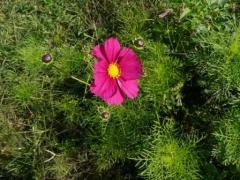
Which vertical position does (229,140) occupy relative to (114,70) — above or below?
below

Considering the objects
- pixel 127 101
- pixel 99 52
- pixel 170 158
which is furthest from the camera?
pixel 127 101

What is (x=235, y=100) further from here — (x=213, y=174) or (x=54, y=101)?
(x=54, y=101)

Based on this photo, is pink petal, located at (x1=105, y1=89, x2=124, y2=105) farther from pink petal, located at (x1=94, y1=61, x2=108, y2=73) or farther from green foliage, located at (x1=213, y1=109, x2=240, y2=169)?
green foliage, located at (x1=213, y1=109, x2=240, y2=169)

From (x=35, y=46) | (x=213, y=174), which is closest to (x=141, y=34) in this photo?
(x=35, y=46)

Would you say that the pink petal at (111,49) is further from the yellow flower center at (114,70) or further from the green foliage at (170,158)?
the green foliage at (170,158)

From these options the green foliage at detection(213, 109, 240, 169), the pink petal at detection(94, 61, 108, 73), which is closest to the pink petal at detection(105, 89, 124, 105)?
the pink petal at detection(94, 61, 108, 73)

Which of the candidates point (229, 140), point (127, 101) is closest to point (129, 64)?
point (127, 101)

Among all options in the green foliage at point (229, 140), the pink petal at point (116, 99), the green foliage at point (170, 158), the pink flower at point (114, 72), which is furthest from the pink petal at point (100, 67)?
the green foliage at point (229, 140)

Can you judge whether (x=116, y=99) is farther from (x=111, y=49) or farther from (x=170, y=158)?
(x=170, y=158)
